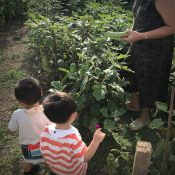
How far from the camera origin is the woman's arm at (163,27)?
9.30ft

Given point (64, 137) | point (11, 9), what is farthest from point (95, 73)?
point (11, 9)

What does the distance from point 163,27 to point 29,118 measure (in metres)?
1.39

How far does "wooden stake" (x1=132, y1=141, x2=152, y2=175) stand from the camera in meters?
2.21

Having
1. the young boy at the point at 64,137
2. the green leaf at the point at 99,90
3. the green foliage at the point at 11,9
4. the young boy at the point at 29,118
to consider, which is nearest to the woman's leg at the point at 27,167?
the young boy at the point at 29,118

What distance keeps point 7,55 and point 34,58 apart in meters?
0.48

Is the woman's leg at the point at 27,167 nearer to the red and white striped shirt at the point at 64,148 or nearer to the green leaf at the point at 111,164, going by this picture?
the red and white striped shirt at the point at 64,148

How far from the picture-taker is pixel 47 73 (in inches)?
177

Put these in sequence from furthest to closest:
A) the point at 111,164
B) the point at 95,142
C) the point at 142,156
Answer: the point at 111,164 < the point at 95,142 < the point at 142,156

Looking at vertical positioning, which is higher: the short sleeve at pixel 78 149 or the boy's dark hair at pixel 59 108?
the boy's dark hair at pixel 59 108

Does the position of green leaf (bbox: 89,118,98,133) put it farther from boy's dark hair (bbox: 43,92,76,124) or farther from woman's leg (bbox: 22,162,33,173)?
boy's dark hair (bbox: 43,92,76,124)

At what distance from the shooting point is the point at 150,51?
3330 millimetres

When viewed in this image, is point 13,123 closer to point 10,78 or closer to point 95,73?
point 95,73

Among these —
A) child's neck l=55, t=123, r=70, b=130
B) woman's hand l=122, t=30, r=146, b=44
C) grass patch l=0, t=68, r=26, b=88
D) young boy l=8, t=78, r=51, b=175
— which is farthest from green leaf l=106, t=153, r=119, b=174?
grass patch l=0, t=68, r=26, b=88

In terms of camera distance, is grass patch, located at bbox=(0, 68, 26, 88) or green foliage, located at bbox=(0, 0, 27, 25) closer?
grass patch, located at bbox=(0, 68, 26, 88)
